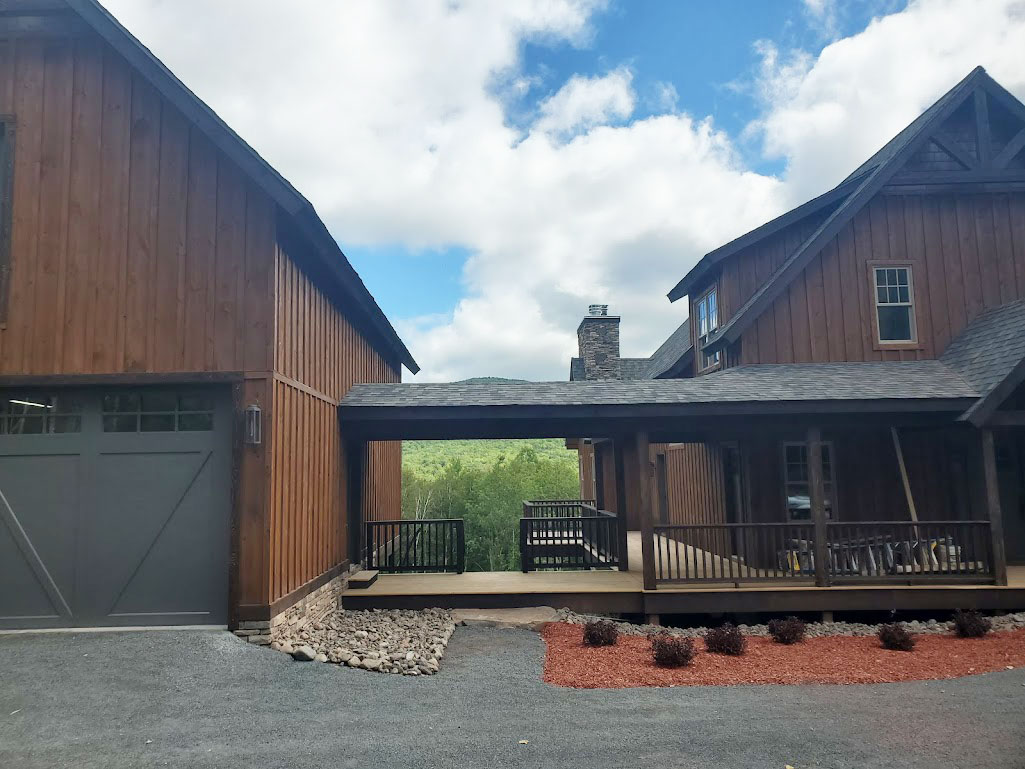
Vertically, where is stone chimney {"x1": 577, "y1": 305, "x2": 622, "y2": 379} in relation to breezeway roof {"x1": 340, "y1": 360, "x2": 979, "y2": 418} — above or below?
above

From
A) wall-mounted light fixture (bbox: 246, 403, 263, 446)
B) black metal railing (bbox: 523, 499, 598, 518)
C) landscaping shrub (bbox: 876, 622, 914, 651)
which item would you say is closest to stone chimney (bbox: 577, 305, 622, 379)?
black metal railing (bbox: 523, 499, 598, 518)

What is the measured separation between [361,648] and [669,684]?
3.46m

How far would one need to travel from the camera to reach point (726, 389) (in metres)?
11.0

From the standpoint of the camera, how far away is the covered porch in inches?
410

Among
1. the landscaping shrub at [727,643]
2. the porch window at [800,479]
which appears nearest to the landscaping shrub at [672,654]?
the landscaping shrub at [727,643]

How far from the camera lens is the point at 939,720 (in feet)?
19.5

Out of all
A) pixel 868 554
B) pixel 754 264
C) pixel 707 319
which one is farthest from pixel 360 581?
pixel 754 264

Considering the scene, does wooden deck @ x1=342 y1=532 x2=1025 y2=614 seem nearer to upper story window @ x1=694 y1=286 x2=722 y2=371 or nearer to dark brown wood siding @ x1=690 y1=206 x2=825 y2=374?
dark brown wood siding @ x1=690 y1=206 x2=825 y2=374

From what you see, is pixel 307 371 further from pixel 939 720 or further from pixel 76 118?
pixel 939 720

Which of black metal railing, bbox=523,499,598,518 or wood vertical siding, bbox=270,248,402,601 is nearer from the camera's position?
wood vertical siding, bbox=270,248,402,601

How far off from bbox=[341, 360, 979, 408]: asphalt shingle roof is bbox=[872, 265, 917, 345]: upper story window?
796mm

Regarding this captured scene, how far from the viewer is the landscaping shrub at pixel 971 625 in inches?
363

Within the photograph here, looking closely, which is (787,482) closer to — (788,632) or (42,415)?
(788,632)

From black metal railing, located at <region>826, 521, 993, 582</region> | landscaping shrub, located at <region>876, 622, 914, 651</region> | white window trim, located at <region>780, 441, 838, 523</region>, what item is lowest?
landscaping shrub, located at <region>876, 622, 914, 651</region>
